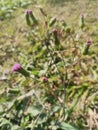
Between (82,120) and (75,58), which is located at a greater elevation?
(75,58)

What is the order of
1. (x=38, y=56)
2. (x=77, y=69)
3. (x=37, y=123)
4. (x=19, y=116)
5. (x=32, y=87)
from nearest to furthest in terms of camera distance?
(x=37, y=123), (x=19, y=116), (x=32, y=87), (x=77, y=69), (x=38, y=56)

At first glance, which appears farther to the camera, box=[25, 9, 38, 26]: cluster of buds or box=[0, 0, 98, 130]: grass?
box=[25, 9, 38, 26]: cluster of buds

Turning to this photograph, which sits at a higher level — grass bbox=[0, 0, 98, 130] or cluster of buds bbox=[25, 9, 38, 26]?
cluster of buds bbox=[25, 9, 38, 26]

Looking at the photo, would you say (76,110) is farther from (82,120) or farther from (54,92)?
(54,92)

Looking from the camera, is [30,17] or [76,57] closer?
[30,17]

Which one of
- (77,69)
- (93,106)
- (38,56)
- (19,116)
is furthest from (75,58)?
(19,116)

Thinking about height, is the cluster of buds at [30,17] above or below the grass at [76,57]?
above

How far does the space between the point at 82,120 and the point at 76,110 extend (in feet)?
0.22

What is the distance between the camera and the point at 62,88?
207 cm

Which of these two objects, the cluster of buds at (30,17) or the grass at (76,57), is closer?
the grass at (76,57)

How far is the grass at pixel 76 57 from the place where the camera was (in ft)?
6.29

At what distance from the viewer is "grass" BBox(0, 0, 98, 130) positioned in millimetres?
1918

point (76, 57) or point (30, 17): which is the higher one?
point (30, 17)

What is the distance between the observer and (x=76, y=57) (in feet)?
7.54
